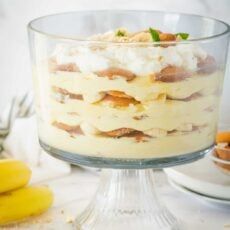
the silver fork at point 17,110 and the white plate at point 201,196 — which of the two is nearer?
the white plate at point 201,196

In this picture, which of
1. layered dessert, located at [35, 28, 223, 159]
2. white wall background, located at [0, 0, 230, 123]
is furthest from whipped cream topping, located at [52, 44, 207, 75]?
white wall background, located at [0, 0, 230, 123]

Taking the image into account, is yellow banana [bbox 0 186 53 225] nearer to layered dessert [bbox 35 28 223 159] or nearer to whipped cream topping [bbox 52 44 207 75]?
layered dessert [bbox 35 28 223 159]

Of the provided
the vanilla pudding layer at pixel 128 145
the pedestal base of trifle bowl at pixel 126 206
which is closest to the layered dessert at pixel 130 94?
the vanilla pudding layer at pixel 128 145

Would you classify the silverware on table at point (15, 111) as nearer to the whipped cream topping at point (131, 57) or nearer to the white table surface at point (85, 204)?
the white table surface at point (85, 204)

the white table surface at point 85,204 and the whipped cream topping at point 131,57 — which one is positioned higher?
the whipped cream topping at point 131,57

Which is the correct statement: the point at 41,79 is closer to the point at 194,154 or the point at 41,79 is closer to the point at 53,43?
the point at 53,43

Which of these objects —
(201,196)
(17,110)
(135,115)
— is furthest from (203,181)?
(17,110)
